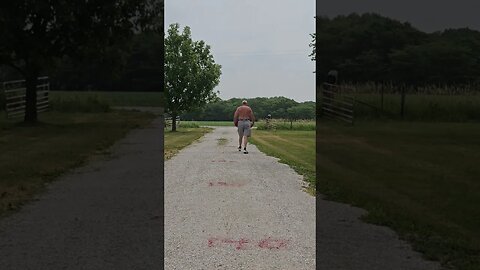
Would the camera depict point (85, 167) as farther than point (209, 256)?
Yes

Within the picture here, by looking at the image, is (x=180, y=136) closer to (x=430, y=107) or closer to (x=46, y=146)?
(x=430, y=107)

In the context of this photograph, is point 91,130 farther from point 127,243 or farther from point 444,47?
point 444,47

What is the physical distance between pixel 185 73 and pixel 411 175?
492 centimetres

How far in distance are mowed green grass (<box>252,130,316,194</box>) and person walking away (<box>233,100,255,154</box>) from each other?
0.12 meters

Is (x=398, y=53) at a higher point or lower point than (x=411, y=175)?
higher

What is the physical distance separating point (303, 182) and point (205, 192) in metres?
1.22

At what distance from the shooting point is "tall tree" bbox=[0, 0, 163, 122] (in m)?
9.92

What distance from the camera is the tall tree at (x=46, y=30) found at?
9.92 meters

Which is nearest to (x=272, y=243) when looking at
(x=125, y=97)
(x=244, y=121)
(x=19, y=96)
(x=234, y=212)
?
(x=234, y=212)

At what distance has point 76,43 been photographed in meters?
10.3

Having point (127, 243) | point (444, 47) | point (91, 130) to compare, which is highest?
point (444, 47)

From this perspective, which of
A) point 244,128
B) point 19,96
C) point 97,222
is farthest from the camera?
point 19,96

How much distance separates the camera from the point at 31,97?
30.4ft

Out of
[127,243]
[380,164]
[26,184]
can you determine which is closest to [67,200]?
[26,184]
